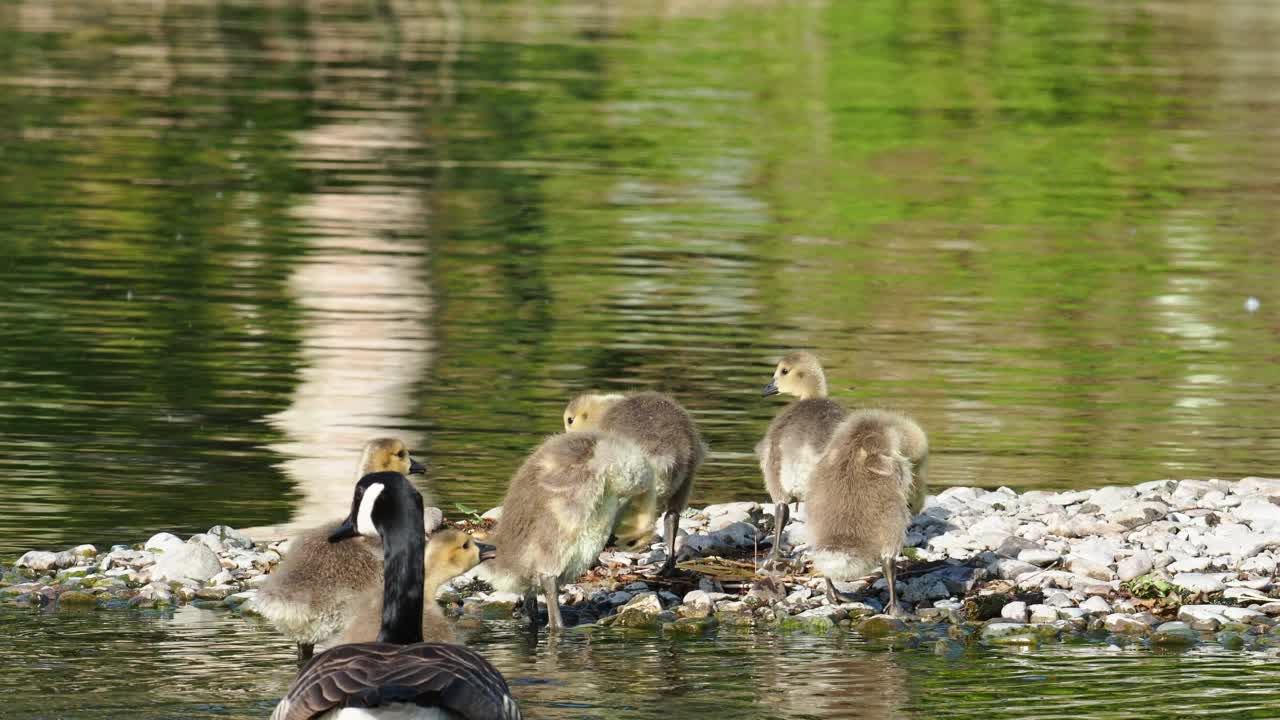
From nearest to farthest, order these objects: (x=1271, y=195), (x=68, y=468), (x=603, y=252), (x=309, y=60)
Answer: (x=68, y=468) → (x=603, y=252) → (x=1271, y=195) → (x=309, y=60)

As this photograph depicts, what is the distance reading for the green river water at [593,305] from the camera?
10414 mm

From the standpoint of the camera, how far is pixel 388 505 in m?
8.33

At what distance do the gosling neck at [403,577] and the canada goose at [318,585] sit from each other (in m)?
1.78

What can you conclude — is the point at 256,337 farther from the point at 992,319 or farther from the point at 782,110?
the point at 782,110

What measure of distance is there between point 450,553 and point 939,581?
3.19 m

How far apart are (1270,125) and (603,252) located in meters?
22.7

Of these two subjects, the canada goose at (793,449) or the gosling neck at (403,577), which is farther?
the canada goose at (793,449)

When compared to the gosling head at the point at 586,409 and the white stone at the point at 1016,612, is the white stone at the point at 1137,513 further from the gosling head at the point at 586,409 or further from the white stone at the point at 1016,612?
the gosling head at the point at 586,409

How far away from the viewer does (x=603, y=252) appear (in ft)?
84.2

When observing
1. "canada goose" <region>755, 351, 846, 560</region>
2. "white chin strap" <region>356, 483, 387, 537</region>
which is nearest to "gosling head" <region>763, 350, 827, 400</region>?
"canada goose" <region>755, 351, 846, 560</region>

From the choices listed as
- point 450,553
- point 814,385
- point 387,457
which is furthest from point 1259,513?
point 450,553

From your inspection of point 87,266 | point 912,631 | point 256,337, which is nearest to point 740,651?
point 912,631

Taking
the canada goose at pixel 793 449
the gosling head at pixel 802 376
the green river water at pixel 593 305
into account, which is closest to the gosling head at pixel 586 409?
the canada goose at pixel 793 449

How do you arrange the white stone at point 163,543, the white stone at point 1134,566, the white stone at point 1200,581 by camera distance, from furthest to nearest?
1. the white stone at point 163,543
2. the white stone at point 1134,566
3. the white stone at point 1200,581
